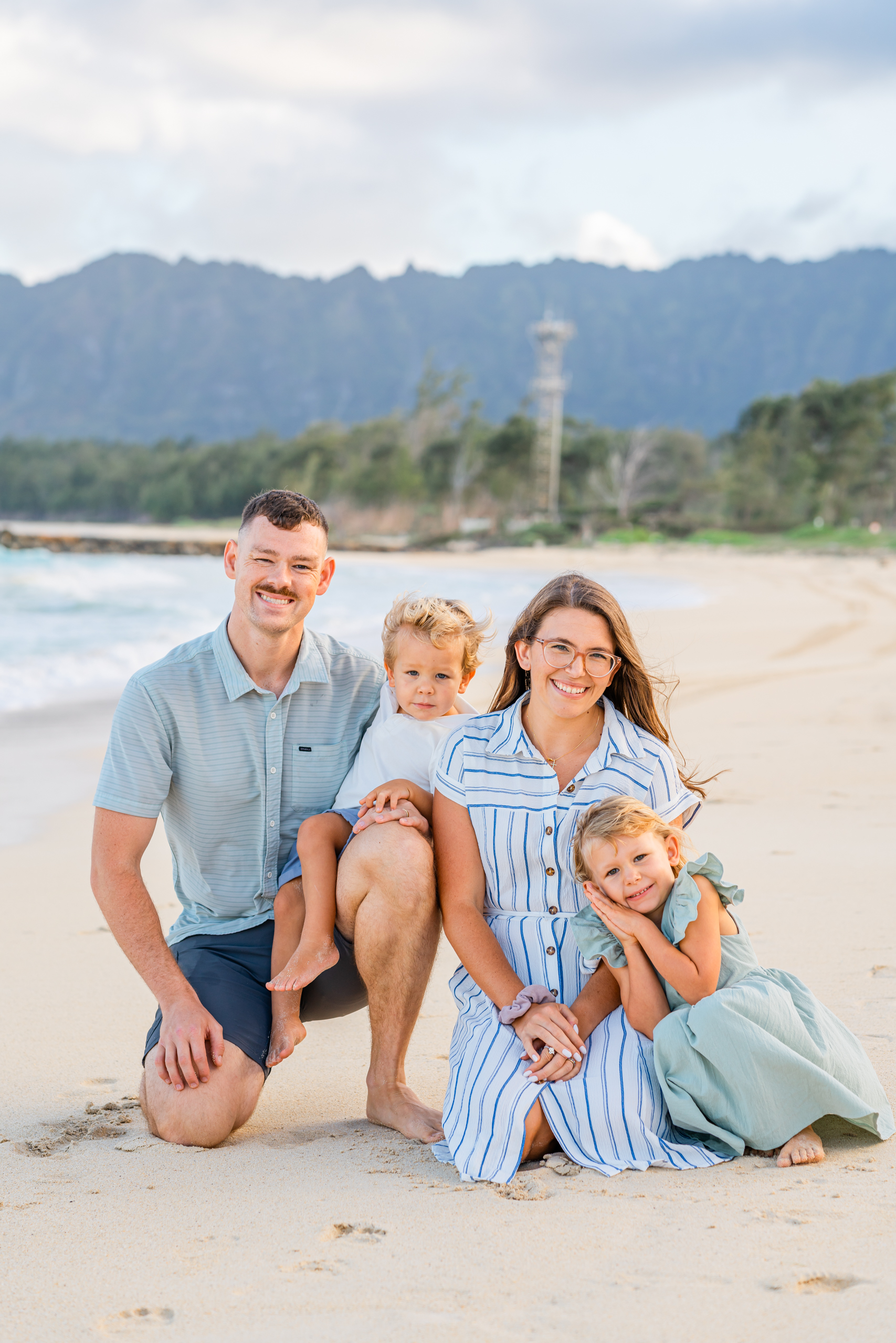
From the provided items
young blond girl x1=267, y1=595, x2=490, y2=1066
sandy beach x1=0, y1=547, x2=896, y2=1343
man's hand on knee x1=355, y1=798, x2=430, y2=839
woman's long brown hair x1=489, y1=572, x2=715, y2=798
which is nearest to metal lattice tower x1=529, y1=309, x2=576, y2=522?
sandy beach x1=0, y1=547, x2=896, y2=1343

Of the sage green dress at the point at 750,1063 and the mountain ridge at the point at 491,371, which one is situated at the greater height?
the mountain ridge at the point at 491,371

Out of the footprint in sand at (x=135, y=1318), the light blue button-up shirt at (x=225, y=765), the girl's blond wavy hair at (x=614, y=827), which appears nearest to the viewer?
the footprint in sand at (x=135, y=1318)

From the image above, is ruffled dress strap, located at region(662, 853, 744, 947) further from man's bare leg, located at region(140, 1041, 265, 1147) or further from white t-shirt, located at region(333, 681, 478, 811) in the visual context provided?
man's bare leg, located at region(140, 1041, 265, 1147)

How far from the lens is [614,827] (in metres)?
2.58

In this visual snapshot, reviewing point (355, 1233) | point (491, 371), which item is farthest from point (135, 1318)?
point (491, 371)

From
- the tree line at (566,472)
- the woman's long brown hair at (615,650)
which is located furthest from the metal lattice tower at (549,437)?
the woman's long brown hair at (615,650)

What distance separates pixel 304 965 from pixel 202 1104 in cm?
39

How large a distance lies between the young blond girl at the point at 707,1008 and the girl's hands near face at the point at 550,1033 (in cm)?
14

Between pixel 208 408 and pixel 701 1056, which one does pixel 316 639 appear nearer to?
pixel 701 1056

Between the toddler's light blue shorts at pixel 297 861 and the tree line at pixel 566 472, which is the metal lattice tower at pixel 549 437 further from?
the toddler's light blue shorts at pixel 297 861

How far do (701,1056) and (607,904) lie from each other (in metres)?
0.38

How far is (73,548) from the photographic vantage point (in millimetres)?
51812

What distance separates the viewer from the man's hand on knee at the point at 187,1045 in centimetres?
272

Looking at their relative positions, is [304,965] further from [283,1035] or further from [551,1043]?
[551,1043]
